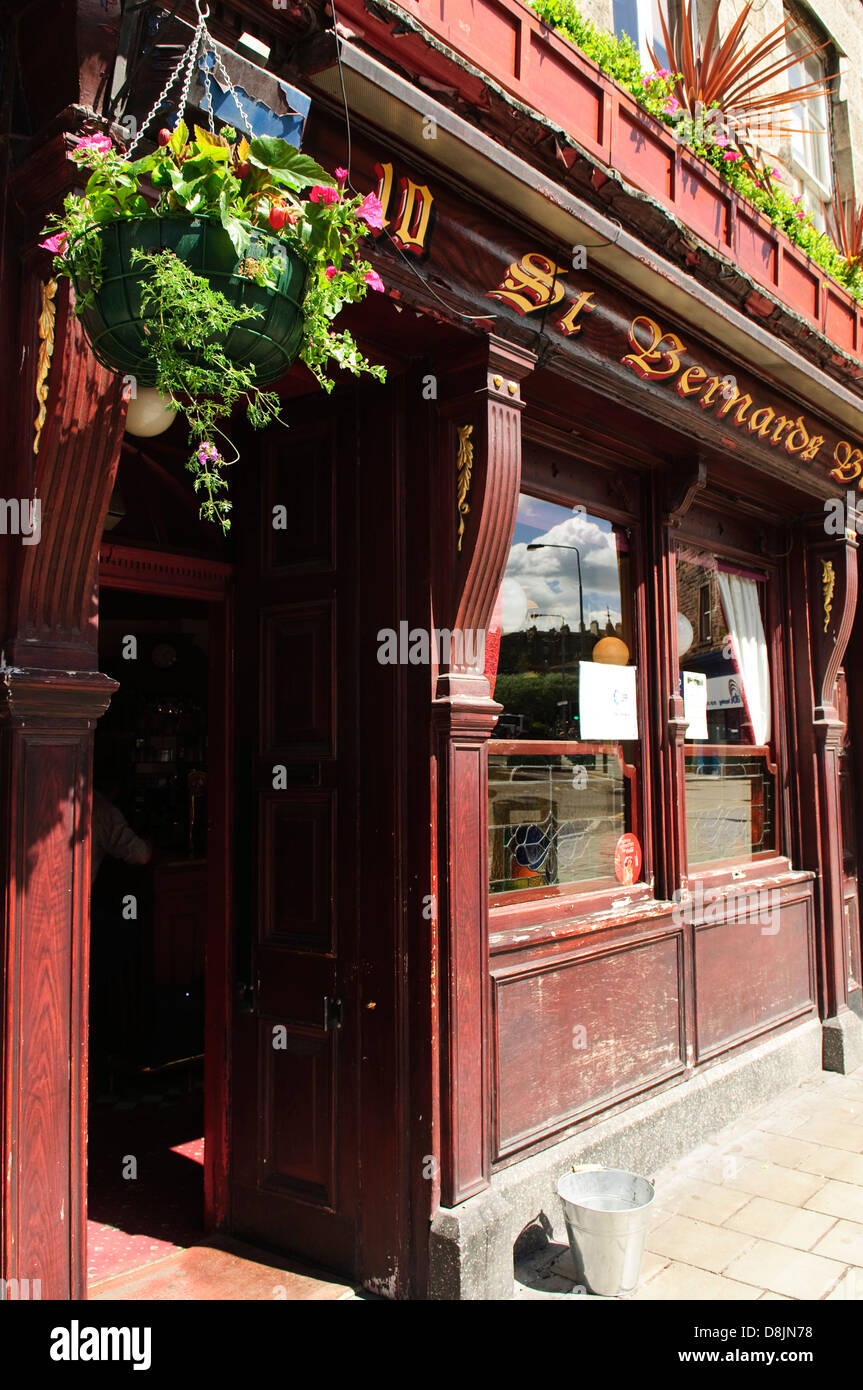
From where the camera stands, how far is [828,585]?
6816 millimetres

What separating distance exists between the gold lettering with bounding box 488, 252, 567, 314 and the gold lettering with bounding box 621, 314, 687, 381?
0.60 meters

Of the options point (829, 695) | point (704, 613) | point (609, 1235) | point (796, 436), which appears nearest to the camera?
point (609, 1235)

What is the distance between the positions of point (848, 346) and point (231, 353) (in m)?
5.39

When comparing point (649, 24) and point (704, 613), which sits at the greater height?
point (649, 24)

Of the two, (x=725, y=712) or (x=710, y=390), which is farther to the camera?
(x=725, y=712)

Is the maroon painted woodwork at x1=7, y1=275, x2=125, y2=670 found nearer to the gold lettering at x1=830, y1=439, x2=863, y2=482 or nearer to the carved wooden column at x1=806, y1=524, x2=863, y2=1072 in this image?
the gold lettering at x1=830, y1=439, x2=863, y2=482

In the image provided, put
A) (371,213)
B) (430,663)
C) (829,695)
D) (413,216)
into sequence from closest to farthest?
1. (371,213)
2. (413,216)
3. (430,663)
4. (829,695)

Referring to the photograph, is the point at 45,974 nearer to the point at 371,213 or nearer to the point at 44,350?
the point at 44,350

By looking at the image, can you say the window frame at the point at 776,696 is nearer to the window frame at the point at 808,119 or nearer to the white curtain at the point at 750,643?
the white curtain at the point at 750,643

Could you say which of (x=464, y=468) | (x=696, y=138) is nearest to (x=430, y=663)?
(x=464, y=468)

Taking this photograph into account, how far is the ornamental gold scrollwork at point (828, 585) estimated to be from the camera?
22.3 ft

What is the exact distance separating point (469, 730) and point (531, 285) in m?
1.74

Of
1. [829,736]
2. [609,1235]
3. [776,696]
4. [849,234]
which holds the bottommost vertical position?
[609,1235]

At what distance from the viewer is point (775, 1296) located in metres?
3.74
